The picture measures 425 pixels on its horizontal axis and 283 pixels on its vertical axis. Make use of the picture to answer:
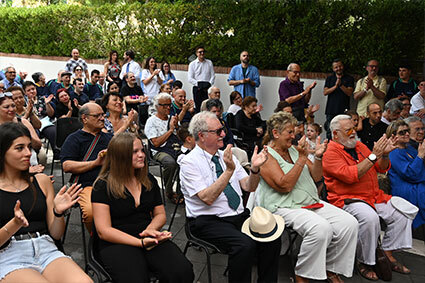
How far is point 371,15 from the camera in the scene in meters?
8.80

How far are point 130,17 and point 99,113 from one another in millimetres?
9005

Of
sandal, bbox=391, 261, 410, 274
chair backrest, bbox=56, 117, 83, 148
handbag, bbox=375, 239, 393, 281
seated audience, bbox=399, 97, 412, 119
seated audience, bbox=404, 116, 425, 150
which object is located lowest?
sandal, bbox=391, 261, 410, 274

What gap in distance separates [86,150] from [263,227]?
2066 millimetres

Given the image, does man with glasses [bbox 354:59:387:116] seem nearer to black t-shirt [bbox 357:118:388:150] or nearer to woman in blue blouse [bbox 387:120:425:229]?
black t-shirt [bbox 357:118:388:150]

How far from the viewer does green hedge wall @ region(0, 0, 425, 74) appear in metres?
8.62

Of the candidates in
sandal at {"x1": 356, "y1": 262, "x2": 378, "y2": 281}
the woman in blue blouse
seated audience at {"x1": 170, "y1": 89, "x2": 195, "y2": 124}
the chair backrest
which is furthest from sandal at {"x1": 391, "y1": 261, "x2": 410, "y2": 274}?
the chair backrest

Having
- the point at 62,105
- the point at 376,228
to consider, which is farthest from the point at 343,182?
the point at 62,105

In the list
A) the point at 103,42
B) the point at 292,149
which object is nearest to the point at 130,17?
the point at 103,42

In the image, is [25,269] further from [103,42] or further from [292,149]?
[103,42]

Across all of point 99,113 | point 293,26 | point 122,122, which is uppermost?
point 293,26

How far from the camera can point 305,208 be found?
404 centimetres

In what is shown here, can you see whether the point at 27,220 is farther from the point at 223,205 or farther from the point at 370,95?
the point at 370,95

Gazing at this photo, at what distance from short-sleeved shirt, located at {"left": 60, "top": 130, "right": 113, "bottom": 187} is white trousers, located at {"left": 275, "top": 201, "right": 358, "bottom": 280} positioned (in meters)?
1.86

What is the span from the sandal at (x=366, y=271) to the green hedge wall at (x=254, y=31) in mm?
5571
